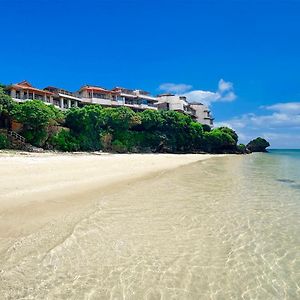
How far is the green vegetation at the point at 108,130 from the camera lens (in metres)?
37.8

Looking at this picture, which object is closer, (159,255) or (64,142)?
(159,255)

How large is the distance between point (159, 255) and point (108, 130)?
4512 cm

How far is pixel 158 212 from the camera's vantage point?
341 inches

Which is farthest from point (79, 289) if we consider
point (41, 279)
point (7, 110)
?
point (7, 110)

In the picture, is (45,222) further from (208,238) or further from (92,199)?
(208,238)

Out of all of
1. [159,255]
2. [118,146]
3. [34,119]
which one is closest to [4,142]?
[34,119]

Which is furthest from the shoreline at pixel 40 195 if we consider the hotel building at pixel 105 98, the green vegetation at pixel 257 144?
the green vegetation at pixel 257 144

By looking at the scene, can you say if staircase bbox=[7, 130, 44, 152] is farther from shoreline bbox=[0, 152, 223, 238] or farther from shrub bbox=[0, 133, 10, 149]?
shoreline bbox=[0, 152, 223, 238]

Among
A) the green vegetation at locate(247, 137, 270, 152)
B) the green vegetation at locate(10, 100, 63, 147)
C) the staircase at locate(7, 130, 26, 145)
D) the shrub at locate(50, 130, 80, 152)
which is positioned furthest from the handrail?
the green vegetation at locate(247, 137, 270, 152)

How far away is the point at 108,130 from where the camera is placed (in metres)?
49.6

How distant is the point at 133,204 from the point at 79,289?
17.9ft

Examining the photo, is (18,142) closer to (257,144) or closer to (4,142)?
(4,142)

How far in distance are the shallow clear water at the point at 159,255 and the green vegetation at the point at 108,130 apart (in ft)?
106

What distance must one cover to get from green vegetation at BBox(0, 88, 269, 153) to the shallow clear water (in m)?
32.4
